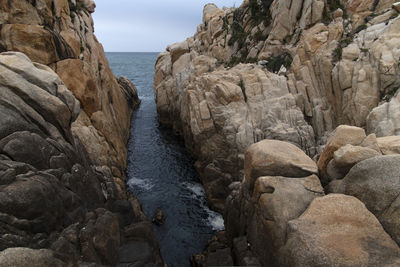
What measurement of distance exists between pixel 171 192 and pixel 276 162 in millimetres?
17488

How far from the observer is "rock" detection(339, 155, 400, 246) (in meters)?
10.2

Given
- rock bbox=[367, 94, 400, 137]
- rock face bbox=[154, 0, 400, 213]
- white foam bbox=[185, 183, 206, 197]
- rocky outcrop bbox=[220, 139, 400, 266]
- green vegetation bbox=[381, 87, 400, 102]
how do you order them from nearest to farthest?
1. rocky outcrop bbox=[220, 139, 400, 266]
2. rock bbox=[367, 94, 400, 137]
3. green vegetation bbox=[381, 87, 400, 102]
4. rock face bbox=[154, 0, 400, 213]
5. white foam bbox=[185, 183, 206, 197]

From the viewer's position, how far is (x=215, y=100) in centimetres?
2952

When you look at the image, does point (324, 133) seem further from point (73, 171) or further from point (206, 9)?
point (206, 9)

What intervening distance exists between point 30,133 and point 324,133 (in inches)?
1030

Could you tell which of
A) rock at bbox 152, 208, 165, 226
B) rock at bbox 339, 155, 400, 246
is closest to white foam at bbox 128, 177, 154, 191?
rock at bbox 152, 208, 165, 226

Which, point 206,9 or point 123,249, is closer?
point 123,249

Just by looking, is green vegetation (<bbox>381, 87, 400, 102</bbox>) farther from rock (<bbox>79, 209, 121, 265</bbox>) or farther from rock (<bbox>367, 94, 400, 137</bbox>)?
rock (<bbox>79, 209, 121, 265</bbox>)

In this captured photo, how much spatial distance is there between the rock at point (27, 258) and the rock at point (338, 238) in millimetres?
10028

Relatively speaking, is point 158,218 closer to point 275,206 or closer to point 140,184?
point 140,184

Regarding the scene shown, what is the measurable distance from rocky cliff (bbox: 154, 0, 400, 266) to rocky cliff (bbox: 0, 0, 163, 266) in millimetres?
8018

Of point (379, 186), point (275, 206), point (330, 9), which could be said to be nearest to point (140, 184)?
point (275, 206)

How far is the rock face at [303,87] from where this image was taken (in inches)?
926

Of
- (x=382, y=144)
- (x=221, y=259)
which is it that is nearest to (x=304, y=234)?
(x=382, y=144)
